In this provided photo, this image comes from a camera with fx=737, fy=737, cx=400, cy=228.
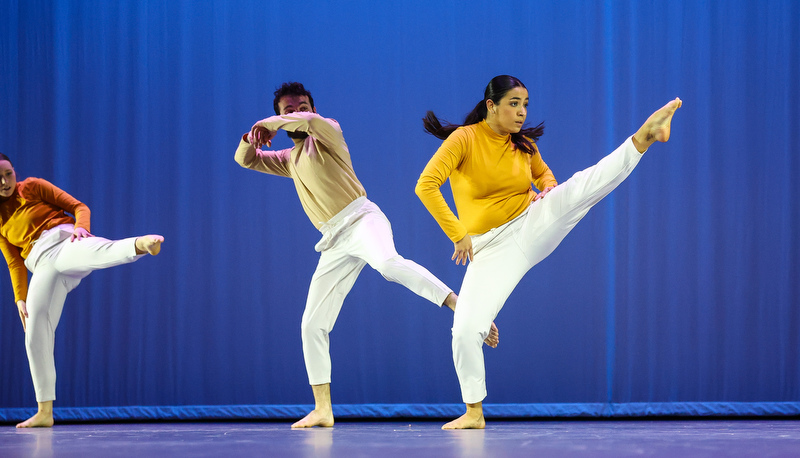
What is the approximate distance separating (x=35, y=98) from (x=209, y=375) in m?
1.88

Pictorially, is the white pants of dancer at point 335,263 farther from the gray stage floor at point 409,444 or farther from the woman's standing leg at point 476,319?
the gray stage floor at point 409,444

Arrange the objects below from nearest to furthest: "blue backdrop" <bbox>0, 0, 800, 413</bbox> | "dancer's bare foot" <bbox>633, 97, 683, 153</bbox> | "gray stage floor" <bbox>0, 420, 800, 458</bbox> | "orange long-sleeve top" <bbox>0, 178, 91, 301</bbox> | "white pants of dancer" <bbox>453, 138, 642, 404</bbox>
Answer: "gray stage floor" <bbox>0, 420, 800, 458</bbox> < "dancer's bare foot" <bbox>633, 97, 683, 153</bbox> < "white pants of dancer" <bbox>453, 138, 642, 404</bbox> < "orange long-sleeve top" <bbox>0, 178, 91, 301</bbox> < "blue backdrop" <bbox>0, 0, 800, 413</bbox>

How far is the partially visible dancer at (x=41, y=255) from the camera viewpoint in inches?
125

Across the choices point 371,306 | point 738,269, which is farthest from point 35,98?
point 738,269

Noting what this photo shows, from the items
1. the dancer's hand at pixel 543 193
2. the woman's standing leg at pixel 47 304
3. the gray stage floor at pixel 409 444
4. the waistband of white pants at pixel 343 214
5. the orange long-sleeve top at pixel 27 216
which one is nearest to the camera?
the gray stage floor at pixel 409 444

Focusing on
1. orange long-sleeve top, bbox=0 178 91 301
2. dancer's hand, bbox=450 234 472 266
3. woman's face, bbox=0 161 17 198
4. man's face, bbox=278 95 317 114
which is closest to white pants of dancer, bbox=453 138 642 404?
dancer's hand, bbox=450 234 472 266

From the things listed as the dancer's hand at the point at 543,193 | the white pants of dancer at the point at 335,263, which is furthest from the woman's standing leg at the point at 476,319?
the white pants of dancer at the point at 335,263

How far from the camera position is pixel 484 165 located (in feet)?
9.05

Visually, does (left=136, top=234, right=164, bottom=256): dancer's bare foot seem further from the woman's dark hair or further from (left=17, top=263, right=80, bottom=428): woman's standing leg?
the woman's dark hair

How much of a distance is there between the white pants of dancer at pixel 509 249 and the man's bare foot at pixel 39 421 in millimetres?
1850

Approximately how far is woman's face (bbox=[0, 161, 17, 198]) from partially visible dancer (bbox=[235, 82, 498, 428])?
1.03 meters

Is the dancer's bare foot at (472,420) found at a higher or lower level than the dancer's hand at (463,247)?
lower

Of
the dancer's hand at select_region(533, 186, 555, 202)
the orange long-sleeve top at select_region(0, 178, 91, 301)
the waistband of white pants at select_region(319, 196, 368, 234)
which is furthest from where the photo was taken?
the orange long-sleeve top at select_region(0, 178, 91, 301)

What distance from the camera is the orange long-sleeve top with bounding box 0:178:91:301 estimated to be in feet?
10.7
